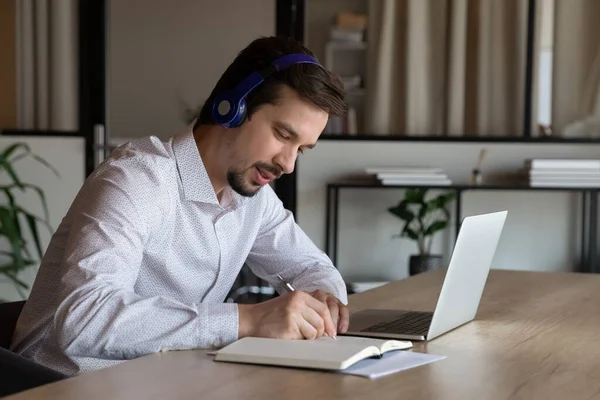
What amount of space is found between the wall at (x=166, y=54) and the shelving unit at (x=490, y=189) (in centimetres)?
161

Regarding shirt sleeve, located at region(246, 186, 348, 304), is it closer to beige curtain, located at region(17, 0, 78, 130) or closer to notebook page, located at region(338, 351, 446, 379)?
notebook page, located at region(338, 351, 446, 379)

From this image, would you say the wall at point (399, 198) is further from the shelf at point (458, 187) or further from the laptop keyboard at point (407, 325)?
the laptop keyboard at point (407, 325)

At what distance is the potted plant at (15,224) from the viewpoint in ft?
14.5

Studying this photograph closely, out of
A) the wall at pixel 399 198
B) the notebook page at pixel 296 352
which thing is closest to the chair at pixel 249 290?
the wall at pixel 399 198

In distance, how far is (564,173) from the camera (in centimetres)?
450

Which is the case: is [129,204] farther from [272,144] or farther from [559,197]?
[559,197]

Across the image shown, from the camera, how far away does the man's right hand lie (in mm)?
1528

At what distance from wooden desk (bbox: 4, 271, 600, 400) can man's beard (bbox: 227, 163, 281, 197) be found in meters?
0.47

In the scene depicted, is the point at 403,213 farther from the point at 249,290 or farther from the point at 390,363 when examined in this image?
the point at 390,363

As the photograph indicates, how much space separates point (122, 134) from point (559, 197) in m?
3.10

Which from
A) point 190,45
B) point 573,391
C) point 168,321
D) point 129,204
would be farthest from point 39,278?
point 190,45

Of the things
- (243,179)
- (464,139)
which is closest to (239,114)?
(243,179)

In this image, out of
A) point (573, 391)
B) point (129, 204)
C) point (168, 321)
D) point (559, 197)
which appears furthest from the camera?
point (559, 197)

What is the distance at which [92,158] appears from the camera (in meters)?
5.09
